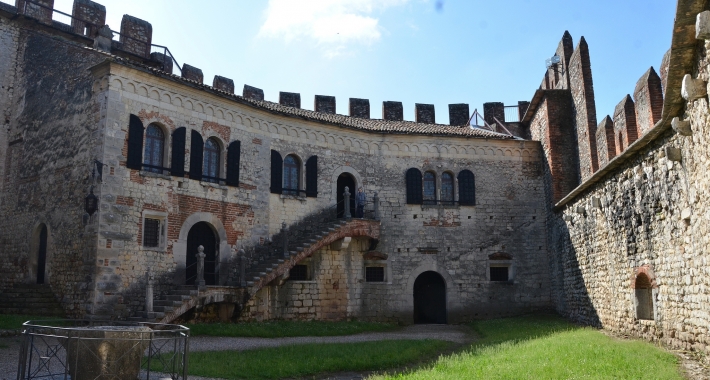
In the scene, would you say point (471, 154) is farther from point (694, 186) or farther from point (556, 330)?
point (694, 186)

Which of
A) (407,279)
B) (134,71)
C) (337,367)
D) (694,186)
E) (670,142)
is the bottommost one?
(337,367)

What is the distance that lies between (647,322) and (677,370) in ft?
13.4

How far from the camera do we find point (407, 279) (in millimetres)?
22422

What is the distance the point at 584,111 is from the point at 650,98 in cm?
607

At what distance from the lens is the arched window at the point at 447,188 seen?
23.4m

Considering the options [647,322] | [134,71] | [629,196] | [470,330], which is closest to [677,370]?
[647,322]

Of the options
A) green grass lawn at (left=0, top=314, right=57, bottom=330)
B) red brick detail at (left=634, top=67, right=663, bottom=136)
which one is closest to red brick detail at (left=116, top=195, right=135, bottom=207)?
green grass lawn at (left=0, top=314, right=57, bottom=330)

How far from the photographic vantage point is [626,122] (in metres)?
16.7

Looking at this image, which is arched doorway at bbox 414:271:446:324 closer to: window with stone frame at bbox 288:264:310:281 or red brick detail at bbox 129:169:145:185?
window with stone frame at bbox 288:264:310:281

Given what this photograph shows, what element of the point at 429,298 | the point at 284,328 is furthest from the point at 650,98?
the point at 284,328

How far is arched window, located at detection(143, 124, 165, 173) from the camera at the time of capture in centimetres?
1717

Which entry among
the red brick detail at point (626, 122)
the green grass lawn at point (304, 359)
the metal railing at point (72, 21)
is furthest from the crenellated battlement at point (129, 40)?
the red brick detail at point (626, 122)

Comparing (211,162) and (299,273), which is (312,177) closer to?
(299,273)

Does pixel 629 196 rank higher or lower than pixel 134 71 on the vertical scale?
lower
